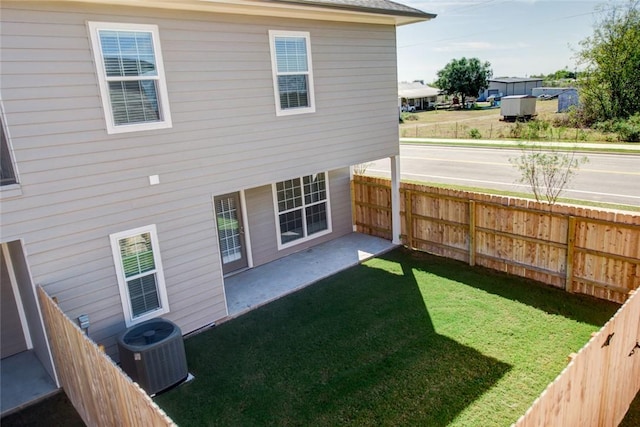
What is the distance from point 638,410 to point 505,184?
39.7ft

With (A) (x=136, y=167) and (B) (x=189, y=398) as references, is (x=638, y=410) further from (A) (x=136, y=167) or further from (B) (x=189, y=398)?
(A) (x=136, y=167)

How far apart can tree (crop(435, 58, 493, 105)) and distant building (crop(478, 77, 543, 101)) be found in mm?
8463

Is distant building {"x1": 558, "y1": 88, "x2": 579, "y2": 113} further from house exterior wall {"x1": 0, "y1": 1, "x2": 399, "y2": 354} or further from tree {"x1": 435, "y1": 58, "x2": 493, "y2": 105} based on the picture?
house exterior wall {"x1": 0, "y1": 1, "x2": 399, "y2": 354}

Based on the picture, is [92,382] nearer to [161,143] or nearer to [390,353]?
[161,143]

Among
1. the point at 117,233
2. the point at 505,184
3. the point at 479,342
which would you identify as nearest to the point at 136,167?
the point at 117,233

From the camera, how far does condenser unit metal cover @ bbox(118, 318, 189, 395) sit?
6023mm

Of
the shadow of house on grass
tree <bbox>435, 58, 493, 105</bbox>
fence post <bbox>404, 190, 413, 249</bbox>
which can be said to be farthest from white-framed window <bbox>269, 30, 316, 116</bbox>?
tree <bbox>435, 58, 493, 105</bbox>

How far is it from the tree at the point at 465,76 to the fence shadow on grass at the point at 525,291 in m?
52.1

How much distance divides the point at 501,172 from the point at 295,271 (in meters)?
12.1

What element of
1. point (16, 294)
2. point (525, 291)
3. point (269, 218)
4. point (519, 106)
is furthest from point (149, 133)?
point (519, 106)

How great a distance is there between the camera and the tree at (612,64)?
27406mm

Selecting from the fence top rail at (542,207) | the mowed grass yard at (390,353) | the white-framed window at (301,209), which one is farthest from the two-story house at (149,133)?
the fence top rail at (542,207)

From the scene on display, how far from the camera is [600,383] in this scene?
4180 millimetres

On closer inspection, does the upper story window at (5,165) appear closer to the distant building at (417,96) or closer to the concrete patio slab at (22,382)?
the concrete patio slab at (22,382)
